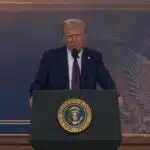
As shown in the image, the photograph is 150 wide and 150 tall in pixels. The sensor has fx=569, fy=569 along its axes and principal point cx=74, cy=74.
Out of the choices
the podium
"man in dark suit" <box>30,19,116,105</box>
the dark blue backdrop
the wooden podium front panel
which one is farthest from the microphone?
the wooden podium front panel

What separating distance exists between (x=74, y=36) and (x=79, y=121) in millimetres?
584

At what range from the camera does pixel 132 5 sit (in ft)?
17.6

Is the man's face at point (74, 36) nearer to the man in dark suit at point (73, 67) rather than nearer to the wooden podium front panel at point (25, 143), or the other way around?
the man in dark suit at point (73, 67)

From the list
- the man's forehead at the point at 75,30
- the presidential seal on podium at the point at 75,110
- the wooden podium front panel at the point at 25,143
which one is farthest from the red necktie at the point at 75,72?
the wooden podium front panel at the point at 25,143

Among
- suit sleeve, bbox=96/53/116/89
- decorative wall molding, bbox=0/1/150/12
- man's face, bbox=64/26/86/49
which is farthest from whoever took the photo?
decorative wall molding, bbox=0/1/150/12

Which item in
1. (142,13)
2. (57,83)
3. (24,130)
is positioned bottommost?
(24,130)

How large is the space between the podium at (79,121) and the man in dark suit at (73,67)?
306mm

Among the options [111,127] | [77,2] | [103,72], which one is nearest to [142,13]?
[77,2]

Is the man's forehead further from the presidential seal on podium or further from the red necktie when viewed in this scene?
the presidential seal on podium

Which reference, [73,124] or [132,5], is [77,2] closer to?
[132,5]

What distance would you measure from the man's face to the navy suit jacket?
0.12 meters

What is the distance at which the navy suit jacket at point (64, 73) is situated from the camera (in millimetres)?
3684

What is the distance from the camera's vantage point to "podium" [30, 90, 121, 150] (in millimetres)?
3318

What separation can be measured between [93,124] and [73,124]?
120 mm
